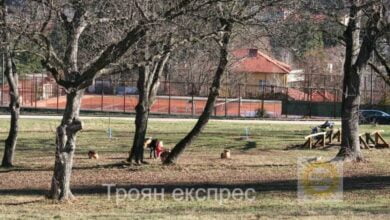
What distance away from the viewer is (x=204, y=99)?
223 ft

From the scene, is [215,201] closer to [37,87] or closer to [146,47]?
[146,47]

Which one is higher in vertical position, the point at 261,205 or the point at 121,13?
the point at 121,13

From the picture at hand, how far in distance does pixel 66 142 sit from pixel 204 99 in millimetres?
56032

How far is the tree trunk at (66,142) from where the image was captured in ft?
39.8

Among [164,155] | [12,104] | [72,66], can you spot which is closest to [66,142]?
[72,66]

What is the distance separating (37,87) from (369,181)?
189ft

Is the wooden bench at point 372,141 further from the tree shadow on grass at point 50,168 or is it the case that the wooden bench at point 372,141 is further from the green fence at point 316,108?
the green fence at point 316,108

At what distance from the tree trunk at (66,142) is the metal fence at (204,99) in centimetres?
4989

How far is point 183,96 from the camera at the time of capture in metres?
70.2

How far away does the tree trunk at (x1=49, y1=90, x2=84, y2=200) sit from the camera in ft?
39.8

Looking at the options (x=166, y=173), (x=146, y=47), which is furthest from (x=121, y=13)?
(x=166, y=173)
